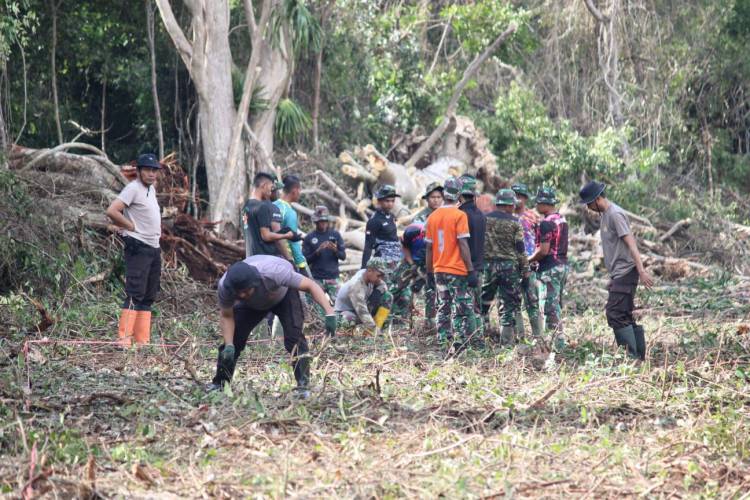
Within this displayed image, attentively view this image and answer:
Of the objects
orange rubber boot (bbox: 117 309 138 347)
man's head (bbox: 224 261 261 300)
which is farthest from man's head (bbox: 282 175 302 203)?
man's head (bbox: 224 261 261 300)

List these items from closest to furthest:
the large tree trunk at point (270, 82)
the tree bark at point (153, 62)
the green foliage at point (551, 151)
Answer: the tree bark at point (153, 62) → the large tree trunk at point (270, 82) → the green foliage at point (551, 151)

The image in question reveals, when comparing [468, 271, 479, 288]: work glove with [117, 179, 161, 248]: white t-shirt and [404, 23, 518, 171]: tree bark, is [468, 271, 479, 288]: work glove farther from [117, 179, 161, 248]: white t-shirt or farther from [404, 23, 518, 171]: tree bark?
[404, 23, 518, 171]: tree bark

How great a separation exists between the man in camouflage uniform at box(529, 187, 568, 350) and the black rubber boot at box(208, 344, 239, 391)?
3691 mm

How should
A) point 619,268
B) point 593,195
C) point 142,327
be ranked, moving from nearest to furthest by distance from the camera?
point 593,195 → point 619,268 → point 142,327

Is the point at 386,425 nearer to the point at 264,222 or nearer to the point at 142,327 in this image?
the point at 142,327

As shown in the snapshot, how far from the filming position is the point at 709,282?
1606cm

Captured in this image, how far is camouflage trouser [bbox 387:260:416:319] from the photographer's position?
1179cm

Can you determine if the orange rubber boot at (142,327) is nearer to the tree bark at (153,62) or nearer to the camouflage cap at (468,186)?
the camouflage cap at (468,186)

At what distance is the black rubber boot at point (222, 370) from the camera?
7.87m

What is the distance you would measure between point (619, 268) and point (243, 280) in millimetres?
3629

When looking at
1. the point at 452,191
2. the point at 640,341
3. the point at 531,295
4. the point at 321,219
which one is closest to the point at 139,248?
the point at 321,219

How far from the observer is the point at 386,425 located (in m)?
6.95

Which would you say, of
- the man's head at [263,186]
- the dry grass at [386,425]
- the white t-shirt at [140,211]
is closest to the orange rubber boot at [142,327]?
the dry grass at [386,425]

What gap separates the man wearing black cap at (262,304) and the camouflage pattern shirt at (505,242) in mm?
3002
